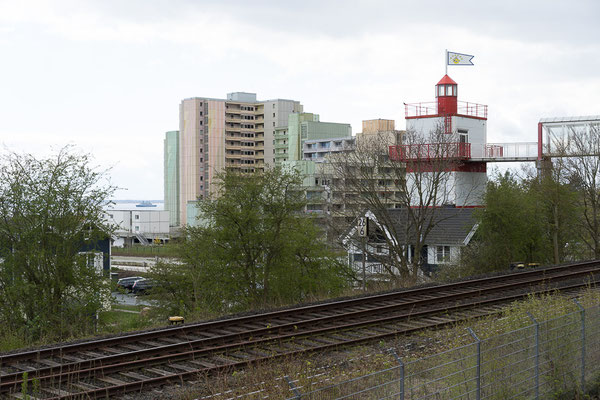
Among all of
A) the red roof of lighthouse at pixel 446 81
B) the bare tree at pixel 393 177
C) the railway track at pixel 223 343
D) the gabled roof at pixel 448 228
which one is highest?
the red roof of lighthouse at pixel 446 81

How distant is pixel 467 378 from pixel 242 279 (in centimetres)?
2047

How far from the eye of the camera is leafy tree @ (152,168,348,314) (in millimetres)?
27984

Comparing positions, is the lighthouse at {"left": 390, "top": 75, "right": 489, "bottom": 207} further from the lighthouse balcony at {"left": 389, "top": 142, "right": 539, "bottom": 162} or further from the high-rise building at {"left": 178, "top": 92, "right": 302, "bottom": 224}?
the high-rise building at {"left": 178, "top": 92, "right": 302, "bottom": 224}

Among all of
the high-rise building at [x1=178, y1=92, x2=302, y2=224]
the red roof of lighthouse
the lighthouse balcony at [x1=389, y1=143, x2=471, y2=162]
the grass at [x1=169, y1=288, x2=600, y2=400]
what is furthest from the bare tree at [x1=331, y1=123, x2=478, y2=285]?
the high-rise building at [x1=178, y1=92, x2=302, y2=224]

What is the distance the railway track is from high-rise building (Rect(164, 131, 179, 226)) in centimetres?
12196

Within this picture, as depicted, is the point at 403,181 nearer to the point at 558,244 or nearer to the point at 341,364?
the point at 558,244

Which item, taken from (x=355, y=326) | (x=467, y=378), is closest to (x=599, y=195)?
(x=355, y=326)

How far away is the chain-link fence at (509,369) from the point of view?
788 centimetres

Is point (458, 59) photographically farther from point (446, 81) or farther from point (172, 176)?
point (172, 176)

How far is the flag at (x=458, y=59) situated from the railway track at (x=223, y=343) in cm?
2756

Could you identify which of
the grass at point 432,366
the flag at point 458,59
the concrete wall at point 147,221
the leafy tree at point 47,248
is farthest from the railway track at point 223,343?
the concrete wall at point 147,221

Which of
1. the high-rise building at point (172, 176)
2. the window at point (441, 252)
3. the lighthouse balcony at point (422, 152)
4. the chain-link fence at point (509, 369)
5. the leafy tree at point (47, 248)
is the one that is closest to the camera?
the chain-link fence at point (509, 369)

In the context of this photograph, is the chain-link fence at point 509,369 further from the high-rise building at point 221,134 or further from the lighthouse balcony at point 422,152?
the high-rise building at point 221,134

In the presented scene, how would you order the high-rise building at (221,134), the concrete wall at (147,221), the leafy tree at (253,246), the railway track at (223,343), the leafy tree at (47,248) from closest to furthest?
1. the railway track at (223,343)
2. the leafy tree at (47,248)
3. the leafy tree at (253,246)
4. the concrete wall at (147,221)
5. the high-rise building at (221,134)
